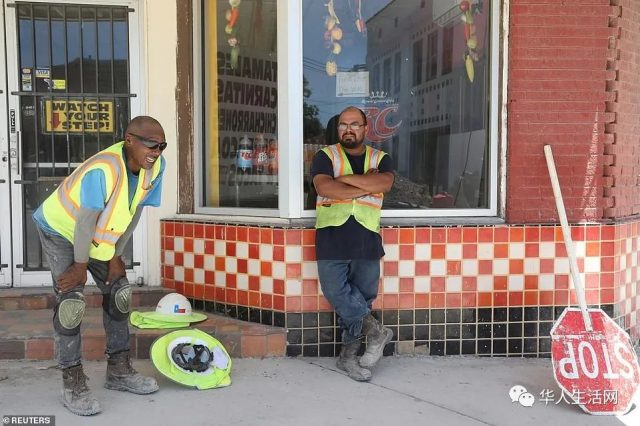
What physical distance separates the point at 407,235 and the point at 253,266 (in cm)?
113

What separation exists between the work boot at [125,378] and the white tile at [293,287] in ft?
3.69

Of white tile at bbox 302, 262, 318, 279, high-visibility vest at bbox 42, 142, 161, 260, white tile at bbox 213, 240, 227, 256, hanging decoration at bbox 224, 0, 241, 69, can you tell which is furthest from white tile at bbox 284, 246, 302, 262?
hanging decoration at bbox 224, 0, 241, 69

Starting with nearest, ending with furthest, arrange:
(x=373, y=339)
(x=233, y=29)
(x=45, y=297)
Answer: (x=373, y=339) → (x=45, y=297) → (x=233, y=29)

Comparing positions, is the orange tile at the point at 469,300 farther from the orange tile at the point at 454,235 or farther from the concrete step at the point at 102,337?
the concrete step at the point at 102,337

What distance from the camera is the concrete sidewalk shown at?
12.0 ft

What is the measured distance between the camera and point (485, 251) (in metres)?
4.74

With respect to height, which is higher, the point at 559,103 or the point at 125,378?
the point at 559,103

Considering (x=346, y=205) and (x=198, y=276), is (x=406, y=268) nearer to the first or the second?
(x=346, y=205)

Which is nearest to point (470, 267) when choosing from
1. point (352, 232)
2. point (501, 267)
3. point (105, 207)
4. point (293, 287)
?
point (501, 267)

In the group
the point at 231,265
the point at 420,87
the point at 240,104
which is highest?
the point at 420,87

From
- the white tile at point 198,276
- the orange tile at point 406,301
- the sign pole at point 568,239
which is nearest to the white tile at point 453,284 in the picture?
the orange tile at point 406,301

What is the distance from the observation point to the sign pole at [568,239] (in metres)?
4.05

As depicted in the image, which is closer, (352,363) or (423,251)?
(352,363)

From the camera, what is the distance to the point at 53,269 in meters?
3.64
